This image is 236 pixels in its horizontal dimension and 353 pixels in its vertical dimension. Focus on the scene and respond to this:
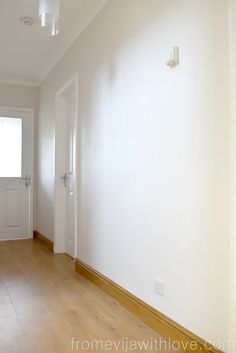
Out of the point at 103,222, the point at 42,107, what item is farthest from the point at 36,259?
the point at 42,107

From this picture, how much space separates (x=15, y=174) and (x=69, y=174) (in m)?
1.58

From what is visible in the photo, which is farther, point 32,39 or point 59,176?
point 59,176

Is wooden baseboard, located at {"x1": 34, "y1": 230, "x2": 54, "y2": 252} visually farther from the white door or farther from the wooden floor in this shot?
the wooden floor

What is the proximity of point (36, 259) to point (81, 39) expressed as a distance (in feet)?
8.44

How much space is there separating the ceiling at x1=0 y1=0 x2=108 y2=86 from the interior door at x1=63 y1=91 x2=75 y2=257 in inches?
25.7

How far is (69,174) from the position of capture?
451 centimetres

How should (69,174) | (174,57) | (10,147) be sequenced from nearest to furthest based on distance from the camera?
1. (174,57)
2. (69,174)
3. (10,147)

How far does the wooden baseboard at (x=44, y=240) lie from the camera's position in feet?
15.7

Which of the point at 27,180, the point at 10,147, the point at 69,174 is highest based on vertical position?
the point at 10,147

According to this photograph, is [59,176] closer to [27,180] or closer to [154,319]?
[27,180]

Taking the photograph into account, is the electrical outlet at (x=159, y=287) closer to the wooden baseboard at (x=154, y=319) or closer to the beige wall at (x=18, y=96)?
the wooden baseboard at (x=154, y=319)

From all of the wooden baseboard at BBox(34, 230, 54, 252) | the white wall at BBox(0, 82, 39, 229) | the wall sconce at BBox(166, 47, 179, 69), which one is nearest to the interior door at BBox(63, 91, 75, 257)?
the wooden baseboard at BBox(34, 230, 54, 252)

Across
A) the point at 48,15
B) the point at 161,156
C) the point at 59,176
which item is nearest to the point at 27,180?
the point at 59,176

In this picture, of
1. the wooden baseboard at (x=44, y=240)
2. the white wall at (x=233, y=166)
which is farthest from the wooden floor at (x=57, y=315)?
the wooden baseboard at (x=44, y=240)
